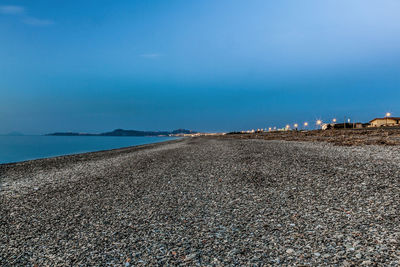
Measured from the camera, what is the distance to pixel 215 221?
237 inches

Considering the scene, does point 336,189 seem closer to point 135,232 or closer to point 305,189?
point 305,189

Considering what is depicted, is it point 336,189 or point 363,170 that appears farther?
point 363,170

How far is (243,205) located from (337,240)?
285 centimetres

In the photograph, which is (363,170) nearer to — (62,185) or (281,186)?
(281,186)

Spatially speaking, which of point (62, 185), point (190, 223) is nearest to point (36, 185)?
point (62, 185)

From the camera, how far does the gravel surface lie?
441cm

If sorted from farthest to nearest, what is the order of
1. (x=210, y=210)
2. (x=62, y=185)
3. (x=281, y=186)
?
(x=62, y=185) < (x=281, y=186) < (x=210, y=210)

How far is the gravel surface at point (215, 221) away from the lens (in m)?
4.41

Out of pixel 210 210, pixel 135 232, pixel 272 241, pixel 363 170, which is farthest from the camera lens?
pixel 363 170

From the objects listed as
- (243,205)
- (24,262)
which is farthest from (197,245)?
(24,262)

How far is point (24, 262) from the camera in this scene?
4641 millimetres

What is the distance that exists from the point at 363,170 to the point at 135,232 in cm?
1041

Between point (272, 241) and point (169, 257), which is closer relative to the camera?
point (169, 257)

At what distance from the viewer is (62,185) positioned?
11.5 m
